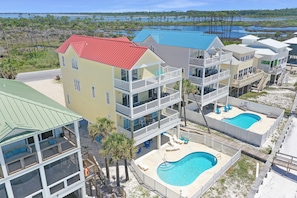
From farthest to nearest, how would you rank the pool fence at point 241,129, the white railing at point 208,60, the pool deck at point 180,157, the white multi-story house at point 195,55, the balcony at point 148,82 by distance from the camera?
the white multi-story house at point 195,55 < the white railing at point 208,60 < the pool fence at point 241,129 < the balcony at point 148,82 < the pool deck at point 180,157

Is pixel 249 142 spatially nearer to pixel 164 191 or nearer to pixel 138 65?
pixel 164 191

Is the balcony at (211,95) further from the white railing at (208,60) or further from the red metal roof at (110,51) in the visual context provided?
the red metal roof at (110,51)

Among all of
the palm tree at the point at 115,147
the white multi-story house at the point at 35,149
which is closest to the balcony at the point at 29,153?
the white multi-story house at the point at 35,149

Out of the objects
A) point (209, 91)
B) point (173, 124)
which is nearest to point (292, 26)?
point (209, 91)

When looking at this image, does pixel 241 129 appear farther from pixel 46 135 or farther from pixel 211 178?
pixel 46 135

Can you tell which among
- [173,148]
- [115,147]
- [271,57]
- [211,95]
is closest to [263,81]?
[271,57]

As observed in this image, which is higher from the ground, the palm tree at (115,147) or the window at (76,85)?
the window at (76,85)
